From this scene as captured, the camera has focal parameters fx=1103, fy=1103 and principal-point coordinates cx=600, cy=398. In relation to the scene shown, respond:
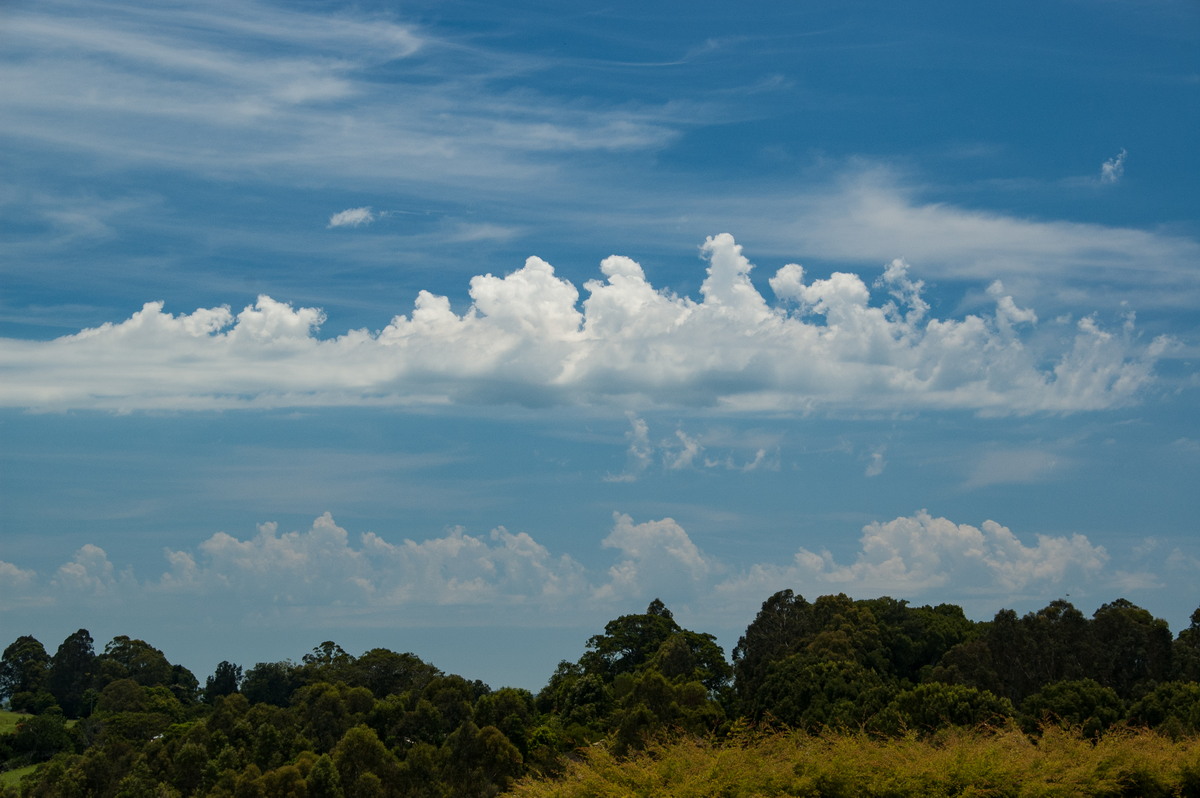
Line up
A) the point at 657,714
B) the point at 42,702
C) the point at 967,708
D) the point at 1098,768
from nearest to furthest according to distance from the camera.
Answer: the point at 1098,768
the point at 967,708
the point at 657,714
the point at 42,702

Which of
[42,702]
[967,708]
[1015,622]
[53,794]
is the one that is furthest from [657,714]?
[42,702]

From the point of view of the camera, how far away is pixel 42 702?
126500mm

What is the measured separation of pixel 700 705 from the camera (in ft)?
182

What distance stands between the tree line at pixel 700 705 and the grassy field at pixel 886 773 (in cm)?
401

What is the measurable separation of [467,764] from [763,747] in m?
24.8

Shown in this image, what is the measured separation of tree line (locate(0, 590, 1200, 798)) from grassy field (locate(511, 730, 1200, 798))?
4007mm

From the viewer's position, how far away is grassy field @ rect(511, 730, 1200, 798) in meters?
23.5

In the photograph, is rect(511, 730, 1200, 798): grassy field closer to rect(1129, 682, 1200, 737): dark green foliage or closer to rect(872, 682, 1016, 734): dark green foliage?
rect(872, 682, 1016, 734): dark green foliage

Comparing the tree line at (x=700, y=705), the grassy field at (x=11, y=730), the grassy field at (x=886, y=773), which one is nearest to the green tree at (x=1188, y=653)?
the tree line at (x=700, y=705)

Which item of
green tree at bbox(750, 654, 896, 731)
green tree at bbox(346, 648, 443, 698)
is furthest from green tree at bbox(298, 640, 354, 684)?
green tree at bbox(750, 654, 896, 731)

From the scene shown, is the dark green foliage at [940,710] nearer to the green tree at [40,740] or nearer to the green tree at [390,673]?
the green tree at [390,673]

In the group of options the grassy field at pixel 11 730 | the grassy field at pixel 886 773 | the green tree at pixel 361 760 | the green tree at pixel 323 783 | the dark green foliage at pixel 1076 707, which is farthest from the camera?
the grassy field at pixel 11 730

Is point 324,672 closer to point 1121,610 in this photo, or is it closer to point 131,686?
point 131,686

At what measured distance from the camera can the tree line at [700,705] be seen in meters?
43.5
